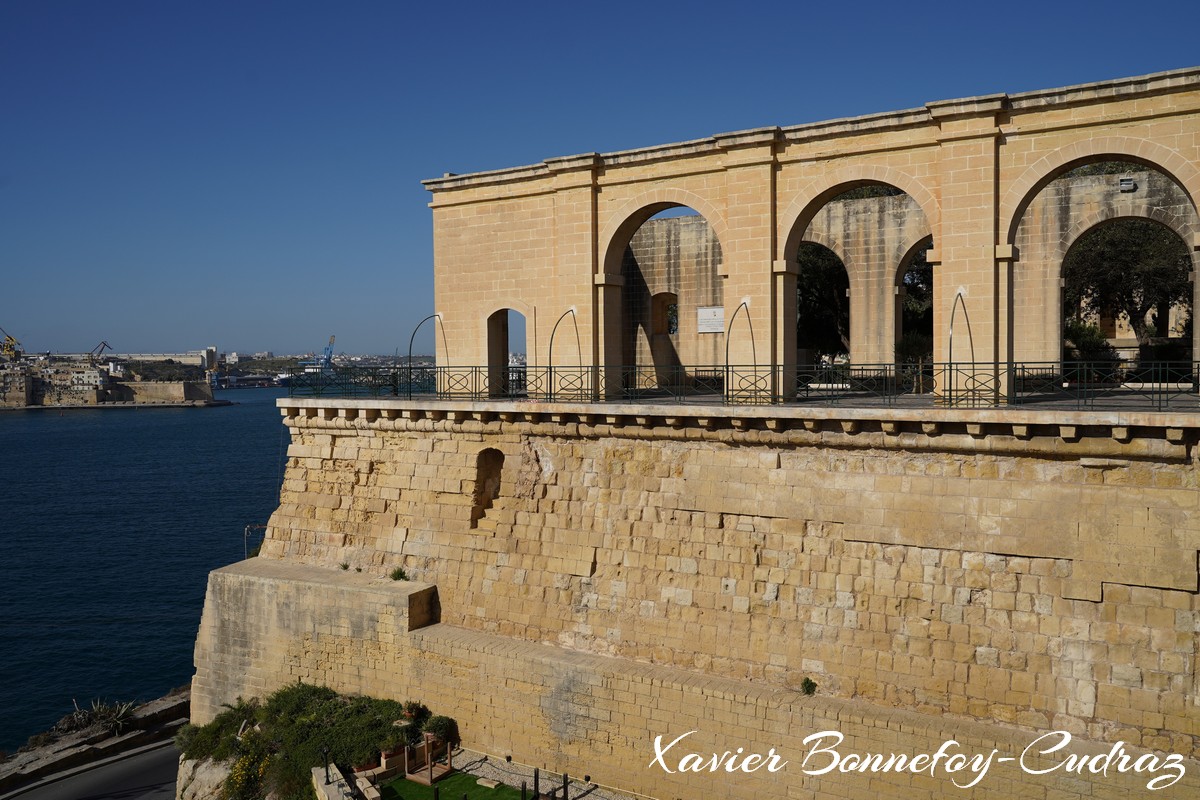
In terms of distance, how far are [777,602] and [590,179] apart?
26.3 ft

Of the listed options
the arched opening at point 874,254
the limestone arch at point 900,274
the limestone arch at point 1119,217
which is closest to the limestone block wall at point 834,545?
the arched opening at point 874,254

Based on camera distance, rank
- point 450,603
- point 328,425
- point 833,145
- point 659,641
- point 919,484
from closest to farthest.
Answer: point 919,484 → point 659,641 → point 833,145 → point 450,603 → point 328,425

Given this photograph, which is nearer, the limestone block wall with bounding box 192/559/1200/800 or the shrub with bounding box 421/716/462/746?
the limestone block wall with bounding box 192/559/1200/800

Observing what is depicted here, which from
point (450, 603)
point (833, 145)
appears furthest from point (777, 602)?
point (833, 145)

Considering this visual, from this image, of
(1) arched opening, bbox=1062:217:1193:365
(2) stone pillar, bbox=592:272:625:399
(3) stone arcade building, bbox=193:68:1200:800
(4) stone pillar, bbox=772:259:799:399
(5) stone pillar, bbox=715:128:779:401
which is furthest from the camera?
(1) arched opening, bbox=1062:217:1193:365

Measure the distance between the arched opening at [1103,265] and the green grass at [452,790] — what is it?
978 centimetres

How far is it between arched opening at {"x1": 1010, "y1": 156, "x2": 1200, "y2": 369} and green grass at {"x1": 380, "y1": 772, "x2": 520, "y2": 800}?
9.78m

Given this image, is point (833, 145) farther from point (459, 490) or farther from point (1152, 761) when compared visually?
point (1152, 761)

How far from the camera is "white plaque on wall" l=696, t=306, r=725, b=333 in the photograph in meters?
21.2

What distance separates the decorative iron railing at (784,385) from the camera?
525 inches

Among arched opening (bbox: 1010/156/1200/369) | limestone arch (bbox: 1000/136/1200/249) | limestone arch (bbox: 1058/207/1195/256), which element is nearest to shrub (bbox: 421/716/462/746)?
arched opening (bbox: 1010/156/1200/369)

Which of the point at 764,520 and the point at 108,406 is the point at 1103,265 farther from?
the point at 108,406

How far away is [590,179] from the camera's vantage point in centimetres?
1611

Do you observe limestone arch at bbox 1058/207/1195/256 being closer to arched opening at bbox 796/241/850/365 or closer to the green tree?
the green tree
